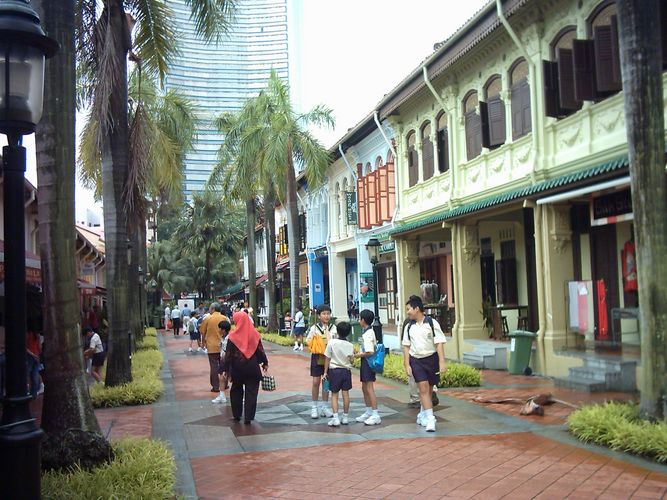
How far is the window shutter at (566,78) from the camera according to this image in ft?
41.9

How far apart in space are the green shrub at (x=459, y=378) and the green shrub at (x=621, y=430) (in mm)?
4117

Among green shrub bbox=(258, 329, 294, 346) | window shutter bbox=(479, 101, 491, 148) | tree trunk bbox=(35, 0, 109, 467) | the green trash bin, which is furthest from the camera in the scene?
green shrub bbox=(258, 329, 294, 346)

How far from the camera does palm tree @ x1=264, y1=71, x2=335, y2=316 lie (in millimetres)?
25469

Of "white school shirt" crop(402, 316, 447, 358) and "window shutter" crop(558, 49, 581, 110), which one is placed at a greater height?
"window shutter" crop(558, 49, 581, 110)

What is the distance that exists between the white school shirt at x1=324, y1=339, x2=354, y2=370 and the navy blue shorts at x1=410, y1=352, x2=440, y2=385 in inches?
37.3

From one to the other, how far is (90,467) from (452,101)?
47.4 feet

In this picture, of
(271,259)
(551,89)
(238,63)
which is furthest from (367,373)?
(271,259)

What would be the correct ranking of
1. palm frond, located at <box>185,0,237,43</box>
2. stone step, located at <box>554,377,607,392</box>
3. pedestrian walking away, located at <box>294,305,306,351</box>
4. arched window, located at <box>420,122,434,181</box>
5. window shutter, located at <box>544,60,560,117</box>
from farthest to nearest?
pedestrian walking away, located at <box>294,305,306,351</box> < arched window, located at <box>420,122,434,181</box> < window shutter, located at <box>544,60,560,117</box> < palm frond, located at <box>185,0,237,43</box> < stone step, located at <box>554,377,607,392</box>

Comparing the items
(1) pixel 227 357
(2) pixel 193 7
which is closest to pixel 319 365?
(1) pixel 227 357

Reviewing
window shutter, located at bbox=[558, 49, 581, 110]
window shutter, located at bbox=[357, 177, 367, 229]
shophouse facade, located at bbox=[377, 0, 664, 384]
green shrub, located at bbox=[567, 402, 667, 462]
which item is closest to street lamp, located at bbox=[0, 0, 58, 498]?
green shrub, located at bbox=[567, 402, 667, 462]

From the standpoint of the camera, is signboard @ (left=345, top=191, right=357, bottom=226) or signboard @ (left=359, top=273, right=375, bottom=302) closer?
signboard @ (left=359, top=273, right=375, bottom=302)

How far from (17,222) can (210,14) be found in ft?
29.4

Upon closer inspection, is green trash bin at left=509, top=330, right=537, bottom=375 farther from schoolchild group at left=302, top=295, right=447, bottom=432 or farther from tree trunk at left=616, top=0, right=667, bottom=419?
tree trunk at left=616, top=0, right=667, bottom=419

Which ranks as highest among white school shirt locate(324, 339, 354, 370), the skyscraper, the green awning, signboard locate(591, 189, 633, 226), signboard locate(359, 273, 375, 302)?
the skyscraper
